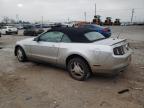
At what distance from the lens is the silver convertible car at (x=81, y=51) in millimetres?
4582

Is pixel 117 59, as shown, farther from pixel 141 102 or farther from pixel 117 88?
pixel 141 102

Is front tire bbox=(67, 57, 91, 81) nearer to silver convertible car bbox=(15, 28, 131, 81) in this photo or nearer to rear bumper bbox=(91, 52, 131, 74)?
silver convertible car bbox=(15, 28, 131, 81)

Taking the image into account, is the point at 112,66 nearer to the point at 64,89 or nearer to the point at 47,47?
the point at 64,89

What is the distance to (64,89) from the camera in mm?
4570

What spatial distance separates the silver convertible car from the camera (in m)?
4.58

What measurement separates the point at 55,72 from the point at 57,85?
114 centimetres

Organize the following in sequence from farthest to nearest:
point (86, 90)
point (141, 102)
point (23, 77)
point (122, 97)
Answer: point (23, 77) → point (86, 90) → point (122, 97) → point (141, 102)

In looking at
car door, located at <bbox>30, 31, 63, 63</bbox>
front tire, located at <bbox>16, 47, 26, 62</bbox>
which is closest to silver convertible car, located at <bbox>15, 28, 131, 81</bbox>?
car door, located at <bbox>30, 31, 63, 63</bbox>

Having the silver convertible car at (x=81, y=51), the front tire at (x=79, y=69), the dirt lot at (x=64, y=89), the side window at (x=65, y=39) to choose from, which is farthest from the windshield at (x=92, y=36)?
the dirt lot at (x=64, y=89)

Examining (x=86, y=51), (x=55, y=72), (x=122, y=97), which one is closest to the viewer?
(x=122, y=97)

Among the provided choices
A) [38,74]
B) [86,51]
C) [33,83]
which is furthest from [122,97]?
[38,74]

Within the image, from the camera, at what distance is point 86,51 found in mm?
4805

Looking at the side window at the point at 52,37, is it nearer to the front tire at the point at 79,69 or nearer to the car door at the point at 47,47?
the car door at the point at 47,47

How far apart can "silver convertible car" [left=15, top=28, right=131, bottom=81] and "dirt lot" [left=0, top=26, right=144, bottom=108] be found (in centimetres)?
40
